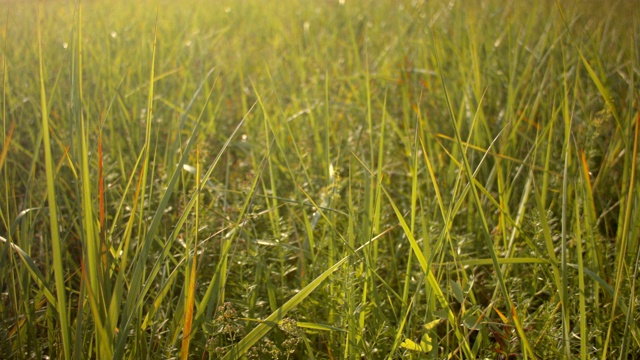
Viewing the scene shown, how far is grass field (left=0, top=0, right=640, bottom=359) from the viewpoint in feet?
2.58

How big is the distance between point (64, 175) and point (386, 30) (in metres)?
2.06

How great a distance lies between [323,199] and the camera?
1159 millimetres

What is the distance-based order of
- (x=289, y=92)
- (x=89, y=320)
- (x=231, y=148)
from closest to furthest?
(x=89, y=320)
(x=231, y=148)
(x=289, y=92)

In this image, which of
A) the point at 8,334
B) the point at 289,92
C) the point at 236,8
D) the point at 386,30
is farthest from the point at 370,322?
the point at 236,8

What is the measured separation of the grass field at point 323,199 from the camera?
30.9 inches

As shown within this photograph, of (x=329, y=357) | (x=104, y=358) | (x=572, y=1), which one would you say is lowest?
(x=329, y=357)

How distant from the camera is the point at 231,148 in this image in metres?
1.70

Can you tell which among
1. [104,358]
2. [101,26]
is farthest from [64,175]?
[101,26]

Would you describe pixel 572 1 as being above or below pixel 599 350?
above

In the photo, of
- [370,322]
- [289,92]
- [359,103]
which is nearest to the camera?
[370,322]

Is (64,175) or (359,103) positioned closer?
(64,175)

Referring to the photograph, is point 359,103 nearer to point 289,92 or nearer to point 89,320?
point 289,92

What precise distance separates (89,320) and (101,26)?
2.59m

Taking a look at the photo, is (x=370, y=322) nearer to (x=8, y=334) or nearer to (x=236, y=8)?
(x=8, y=334)
